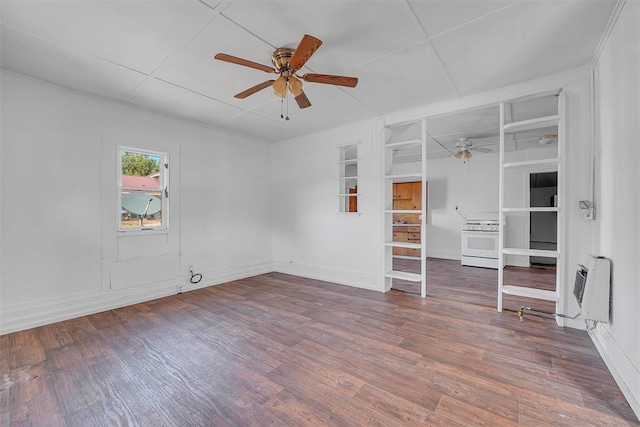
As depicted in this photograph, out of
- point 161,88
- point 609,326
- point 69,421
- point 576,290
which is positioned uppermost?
point 161,88

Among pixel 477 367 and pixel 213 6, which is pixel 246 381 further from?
pixel 213 6

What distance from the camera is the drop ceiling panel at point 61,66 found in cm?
221

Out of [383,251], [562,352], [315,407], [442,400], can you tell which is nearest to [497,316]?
[562,352]

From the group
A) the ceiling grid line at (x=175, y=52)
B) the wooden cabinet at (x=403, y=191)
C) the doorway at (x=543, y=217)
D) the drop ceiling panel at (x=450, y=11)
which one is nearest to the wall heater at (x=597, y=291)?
the drop ceiling panel at (x=450, y=11)

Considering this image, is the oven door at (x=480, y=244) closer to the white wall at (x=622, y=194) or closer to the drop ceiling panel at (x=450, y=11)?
the white wall at (x=622, y=194)

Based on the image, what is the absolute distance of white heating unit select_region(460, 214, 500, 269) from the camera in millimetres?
5367

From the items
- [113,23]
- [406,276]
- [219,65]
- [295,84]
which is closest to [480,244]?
[406,276]

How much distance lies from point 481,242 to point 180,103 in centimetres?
594

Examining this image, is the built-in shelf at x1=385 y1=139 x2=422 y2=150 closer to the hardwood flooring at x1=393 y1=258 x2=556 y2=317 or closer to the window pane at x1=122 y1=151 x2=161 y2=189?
the hardwood flooring at x1=393 y1=258 x2=556 y2=317

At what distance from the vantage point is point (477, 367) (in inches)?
79.3

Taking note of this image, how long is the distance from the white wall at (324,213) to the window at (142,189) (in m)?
2.06

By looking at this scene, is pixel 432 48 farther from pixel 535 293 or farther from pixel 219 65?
pixel 535 293

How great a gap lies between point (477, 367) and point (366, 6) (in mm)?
2760

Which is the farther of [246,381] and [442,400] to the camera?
[246,381]
